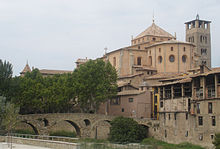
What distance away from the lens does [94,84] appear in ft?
185

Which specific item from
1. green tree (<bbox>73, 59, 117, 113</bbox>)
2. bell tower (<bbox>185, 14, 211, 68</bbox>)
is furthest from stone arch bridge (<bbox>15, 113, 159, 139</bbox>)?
bell tower (<bbox>185, 14, 211, 68</bbox>)

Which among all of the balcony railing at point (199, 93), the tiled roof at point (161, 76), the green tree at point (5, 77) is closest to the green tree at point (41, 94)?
the green tree at point (5, 77)

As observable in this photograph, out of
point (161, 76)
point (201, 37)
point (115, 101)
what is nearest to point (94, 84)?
point (115, 101)

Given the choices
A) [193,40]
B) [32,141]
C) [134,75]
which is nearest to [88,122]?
[134,75]

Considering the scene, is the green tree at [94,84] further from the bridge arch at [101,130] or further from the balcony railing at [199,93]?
the balcony railing at [199,93]

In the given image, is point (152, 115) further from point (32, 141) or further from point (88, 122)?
point (32, 141)

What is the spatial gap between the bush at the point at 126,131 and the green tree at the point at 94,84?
4.92 meters

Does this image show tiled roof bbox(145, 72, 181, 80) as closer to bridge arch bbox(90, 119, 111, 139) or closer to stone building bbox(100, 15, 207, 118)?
stone building bbox(100, 15, 207, 118)

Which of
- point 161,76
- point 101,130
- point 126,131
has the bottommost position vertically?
point 101,130

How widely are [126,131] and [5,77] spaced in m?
18.5

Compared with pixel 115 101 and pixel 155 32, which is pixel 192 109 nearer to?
pixel 115 101

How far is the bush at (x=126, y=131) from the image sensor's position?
51456 millimetres

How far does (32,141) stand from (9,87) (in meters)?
23.7

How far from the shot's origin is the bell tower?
319 feet
